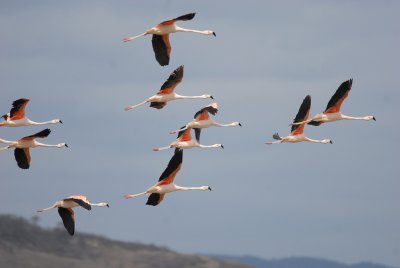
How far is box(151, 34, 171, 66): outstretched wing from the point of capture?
47875mm

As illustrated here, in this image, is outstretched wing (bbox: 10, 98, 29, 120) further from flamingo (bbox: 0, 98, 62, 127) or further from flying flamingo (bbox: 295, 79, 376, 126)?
flying flamingo (bbox: 295, 79, 376, 126)

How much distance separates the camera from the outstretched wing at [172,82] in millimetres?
49094

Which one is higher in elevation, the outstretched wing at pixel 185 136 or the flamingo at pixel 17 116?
the flamingo at pixel 17 116

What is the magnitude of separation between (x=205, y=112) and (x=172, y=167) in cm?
482

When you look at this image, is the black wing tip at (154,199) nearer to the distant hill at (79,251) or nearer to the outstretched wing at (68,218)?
the outstretched wing at (68,218)

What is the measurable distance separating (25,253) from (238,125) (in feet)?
148

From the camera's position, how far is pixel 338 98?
49219 mm

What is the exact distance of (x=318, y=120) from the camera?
49.2 m

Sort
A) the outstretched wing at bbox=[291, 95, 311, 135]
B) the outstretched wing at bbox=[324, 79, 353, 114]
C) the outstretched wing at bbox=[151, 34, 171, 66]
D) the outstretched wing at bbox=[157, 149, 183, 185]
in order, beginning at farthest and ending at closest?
the outstretched wing at bbox=[291, 95, 311, 135], the outstretched wing at bbox=[324, 79, 353, 114], the outstretched wing at bbox=[151, 34, 171, 66], the outstretched wing at bbox=[157, 149, 183, 185]

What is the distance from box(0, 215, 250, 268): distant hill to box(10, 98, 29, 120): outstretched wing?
150 feet

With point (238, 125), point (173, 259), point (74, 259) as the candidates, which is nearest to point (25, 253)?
point (74, 259)

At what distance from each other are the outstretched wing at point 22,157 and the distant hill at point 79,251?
149 ft

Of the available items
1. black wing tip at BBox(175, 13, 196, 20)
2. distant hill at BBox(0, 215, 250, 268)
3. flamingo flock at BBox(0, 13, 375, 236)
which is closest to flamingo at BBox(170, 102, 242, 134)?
flamingo flock at BBox(0, 13, 375, 236)

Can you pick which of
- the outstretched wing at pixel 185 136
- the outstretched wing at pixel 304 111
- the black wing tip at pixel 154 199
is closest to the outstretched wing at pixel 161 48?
the outstretched wing at pixel 185 136
